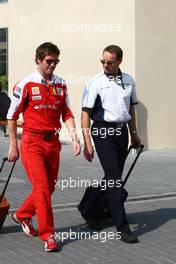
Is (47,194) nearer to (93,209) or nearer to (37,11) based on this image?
(93,209)

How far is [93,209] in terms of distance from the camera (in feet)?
21.8

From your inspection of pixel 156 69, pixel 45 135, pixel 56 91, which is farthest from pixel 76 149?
pixel 156 69

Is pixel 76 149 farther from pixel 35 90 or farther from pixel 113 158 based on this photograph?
pixel 35 90

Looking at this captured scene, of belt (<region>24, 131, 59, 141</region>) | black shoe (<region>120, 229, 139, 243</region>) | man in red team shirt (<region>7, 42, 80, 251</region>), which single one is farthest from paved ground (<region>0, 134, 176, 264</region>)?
belt (<region>24, 131, 59, 141</region>)

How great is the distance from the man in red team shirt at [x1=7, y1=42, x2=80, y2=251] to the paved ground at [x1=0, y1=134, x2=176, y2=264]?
0.89 ft

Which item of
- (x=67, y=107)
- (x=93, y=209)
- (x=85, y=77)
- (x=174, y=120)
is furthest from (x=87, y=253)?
(x=85, y=77)

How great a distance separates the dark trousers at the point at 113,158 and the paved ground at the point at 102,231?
0.92ft

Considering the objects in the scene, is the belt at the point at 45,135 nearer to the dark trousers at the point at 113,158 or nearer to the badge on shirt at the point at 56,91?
the badge on shirt at the point at 56,91

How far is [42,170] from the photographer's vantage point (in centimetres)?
586

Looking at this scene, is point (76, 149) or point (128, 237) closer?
point (76, 149)

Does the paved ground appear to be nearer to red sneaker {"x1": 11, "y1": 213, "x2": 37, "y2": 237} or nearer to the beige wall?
red sneaker {"x1": 11, "y1": 213, "x2": 37, "y2": 237}

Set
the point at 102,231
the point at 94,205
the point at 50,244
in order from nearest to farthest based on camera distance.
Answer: the point at 50,244
the point at 102,231
the point at 94,205

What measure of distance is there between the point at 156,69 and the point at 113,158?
768 centimetres

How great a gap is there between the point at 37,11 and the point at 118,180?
35.9 ft
